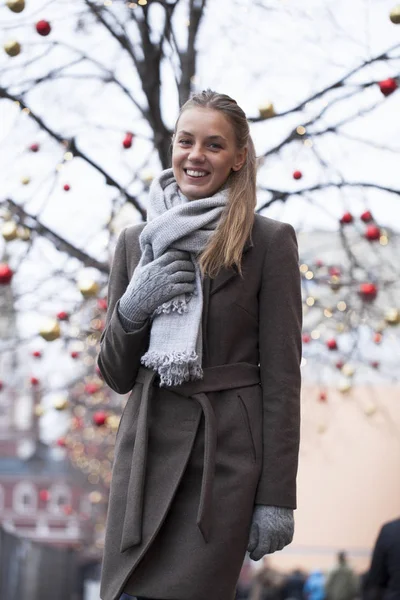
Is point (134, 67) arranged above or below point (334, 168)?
above

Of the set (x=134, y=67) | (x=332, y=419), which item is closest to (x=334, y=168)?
(x=134, y=67)

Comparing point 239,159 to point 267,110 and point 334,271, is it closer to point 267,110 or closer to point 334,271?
point 267,110

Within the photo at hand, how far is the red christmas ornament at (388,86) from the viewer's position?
16.0ft

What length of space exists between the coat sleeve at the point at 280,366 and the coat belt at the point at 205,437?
0.24ft

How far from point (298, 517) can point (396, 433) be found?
2.57 m

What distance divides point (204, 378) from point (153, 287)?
0.86 ft

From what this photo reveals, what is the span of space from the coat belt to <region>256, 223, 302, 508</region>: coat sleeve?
0.24 feet

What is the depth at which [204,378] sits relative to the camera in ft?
8.61

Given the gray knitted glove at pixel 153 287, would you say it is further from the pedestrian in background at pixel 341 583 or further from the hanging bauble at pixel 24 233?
the pedestrian in background at pixel 341 583

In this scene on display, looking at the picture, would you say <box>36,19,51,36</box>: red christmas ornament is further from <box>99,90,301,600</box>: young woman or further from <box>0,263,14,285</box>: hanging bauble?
<box>99,90,301,600</box>: young woman

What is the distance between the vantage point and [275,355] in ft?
8.77

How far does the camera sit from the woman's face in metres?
2.77

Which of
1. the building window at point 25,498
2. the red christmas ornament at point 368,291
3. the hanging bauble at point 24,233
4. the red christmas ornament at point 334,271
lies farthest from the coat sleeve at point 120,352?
the building window at point 25,498

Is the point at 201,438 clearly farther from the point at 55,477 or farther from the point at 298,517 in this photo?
the point at 55,477
